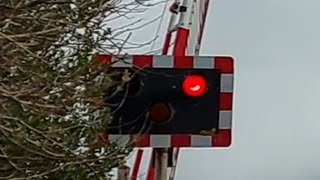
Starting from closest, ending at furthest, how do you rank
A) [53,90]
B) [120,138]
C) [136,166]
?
[120,138]
[136,166]
[53,90]

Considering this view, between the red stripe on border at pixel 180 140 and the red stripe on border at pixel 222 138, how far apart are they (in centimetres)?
12

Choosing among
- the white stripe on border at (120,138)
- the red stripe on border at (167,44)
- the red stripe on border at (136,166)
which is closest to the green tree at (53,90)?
the red stripe on border at (136,166)

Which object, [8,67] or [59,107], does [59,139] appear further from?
[8,67]

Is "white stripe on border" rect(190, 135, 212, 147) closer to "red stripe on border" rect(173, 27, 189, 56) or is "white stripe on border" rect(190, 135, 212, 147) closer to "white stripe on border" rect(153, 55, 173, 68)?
"white stripe on border" rect(153, 55, 173, 68)

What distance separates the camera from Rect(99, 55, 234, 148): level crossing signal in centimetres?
369

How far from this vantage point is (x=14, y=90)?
490 centimetres

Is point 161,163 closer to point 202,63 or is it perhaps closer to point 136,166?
point 202,63

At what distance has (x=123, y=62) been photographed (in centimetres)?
380

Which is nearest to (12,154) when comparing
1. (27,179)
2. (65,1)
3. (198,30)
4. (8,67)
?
(27,179)

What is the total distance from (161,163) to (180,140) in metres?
0.20

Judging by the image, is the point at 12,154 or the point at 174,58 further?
the point at 12,154

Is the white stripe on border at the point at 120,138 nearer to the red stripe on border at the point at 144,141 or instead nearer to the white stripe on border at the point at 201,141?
the red stripe on border at the point at 144,141

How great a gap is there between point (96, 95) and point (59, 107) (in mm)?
279

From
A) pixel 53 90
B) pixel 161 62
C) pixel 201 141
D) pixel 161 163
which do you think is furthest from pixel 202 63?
pixel 53 90
